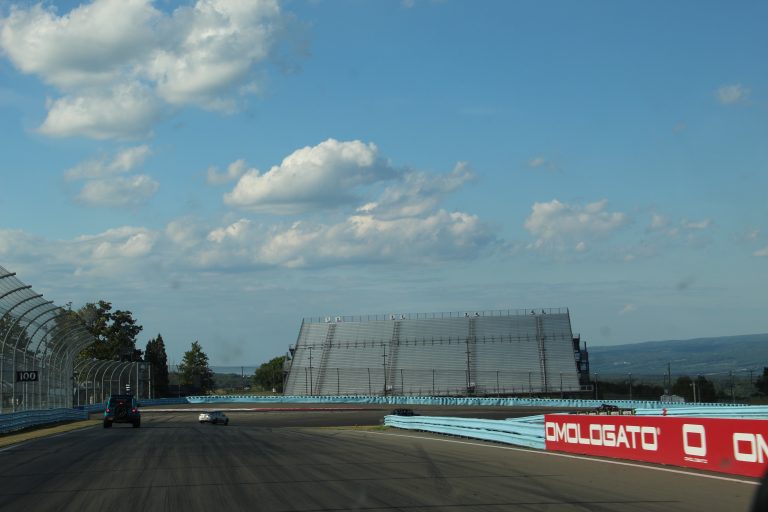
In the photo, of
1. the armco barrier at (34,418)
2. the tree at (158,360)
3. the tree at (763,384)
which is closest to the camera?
the armco barrier at (34,418)

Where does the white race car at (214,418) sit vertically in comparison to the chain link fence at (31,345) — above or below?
below

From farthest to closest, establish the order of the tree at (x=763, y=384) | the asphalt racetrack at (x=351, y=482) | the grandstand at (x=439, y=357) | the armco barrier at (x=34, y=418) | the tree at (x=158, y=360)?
the tree at (x=158, y=360) < the grandstand at (x=439, y=357) < the tree at (x=763, y=384) < the armco barrier at (x=34, y=418) < the asphalt racetrack at (x=351, y=482)

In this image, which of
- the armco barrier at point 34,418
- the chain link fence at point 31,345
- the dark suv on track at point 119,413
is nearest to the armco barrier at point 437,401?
the dark suv on track at point 119,413

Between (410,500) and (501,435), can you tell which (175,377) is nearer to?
(501,435)

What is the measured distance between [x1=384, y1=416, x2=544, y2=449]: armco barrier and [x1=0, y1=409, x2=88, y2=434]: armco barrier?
16880 mm

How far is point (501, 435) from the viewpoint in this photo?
25938mm

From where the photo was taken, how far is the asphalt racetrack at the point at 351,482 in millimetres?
12102

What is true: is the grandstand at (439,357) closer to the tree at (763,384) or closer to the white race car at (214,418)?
the tree at (763,384)

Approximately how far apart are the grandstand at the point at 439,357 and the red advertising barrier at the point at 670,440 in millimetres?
79014

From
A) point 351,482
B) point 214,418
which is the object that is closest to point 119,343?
point 214,418

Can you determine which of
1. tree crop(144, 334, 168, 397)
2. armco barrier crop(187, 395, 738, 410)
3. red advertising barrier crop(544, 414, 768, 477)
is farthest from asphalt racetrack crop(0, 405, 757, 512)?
tree crop(144, 334, 168, 397)

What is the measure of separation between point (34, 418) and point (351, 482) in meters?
32.3

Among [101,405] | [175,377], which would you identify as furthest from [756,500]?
[175,377]

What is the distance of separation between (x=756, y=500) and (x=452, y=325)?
117 meters
